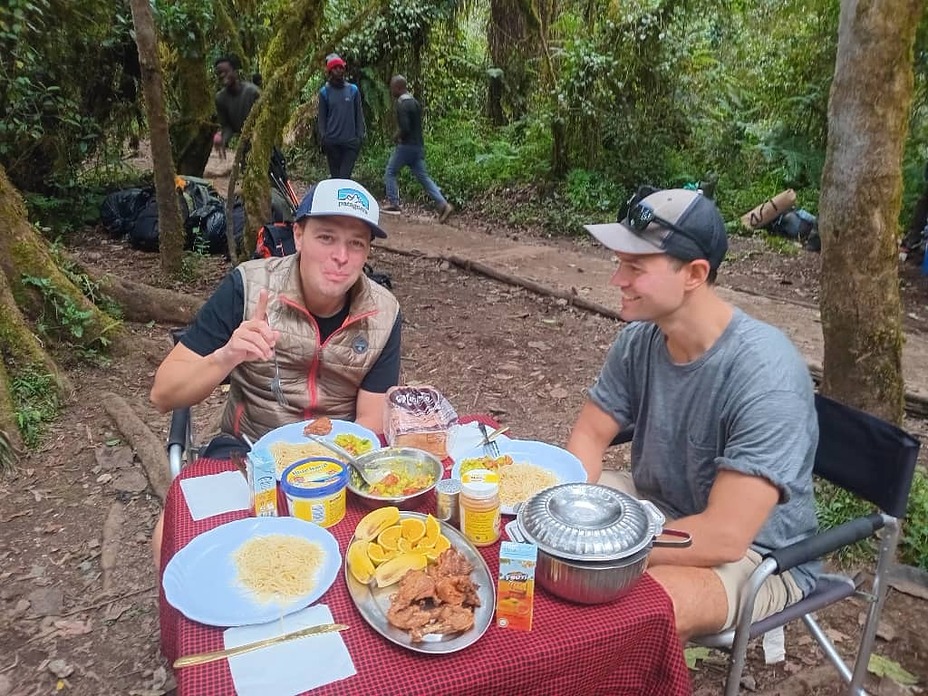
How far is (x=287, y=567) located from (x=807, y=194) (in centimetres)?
948

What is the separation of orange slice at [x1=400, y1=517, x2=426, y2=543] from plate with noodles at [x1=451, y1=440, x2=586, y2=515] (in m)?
0.24

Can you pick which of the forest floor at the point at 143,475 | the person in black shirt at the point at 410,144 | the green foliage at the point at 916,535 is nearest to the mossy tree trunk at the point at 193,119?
the person in black shirt at the point at 410,144

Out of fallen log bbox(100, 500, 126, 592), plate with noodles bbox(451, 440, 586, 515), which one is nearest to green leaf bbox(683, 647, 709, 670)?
plate with noodles bbox(451, 440, 586, 515)

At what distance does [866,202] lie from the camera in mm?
2863

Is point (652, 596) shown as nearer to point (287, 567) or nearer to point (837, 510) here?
point (287, 567)

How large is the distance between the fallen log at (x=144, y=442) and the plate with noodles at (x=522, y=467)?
217 centimetres

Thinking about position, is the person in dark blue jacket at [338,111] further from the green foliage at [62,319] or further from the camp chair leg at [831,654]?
the camp chair leg at [831,654]

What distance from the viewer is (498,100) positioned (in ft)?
42.0

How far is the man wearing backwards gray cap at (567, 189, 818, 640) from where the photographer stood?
1.68m

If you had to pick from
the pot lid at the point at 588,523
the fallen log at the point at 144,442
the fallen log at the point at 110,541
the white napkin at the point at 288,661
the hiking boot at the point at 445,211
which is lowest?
the fallen log at the point at 110,541

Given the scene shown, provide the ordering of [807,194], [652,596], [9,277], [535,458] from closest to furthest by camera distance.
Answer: [652,596], [535,458], [9,277], [807,194]

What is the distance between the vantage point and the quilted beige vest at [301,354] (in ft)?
7.61

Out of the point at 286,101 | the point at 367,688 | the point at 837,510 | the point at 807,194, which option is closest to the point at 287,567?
the point at 367,688

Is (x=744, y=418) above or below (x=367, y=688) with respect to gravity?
above
